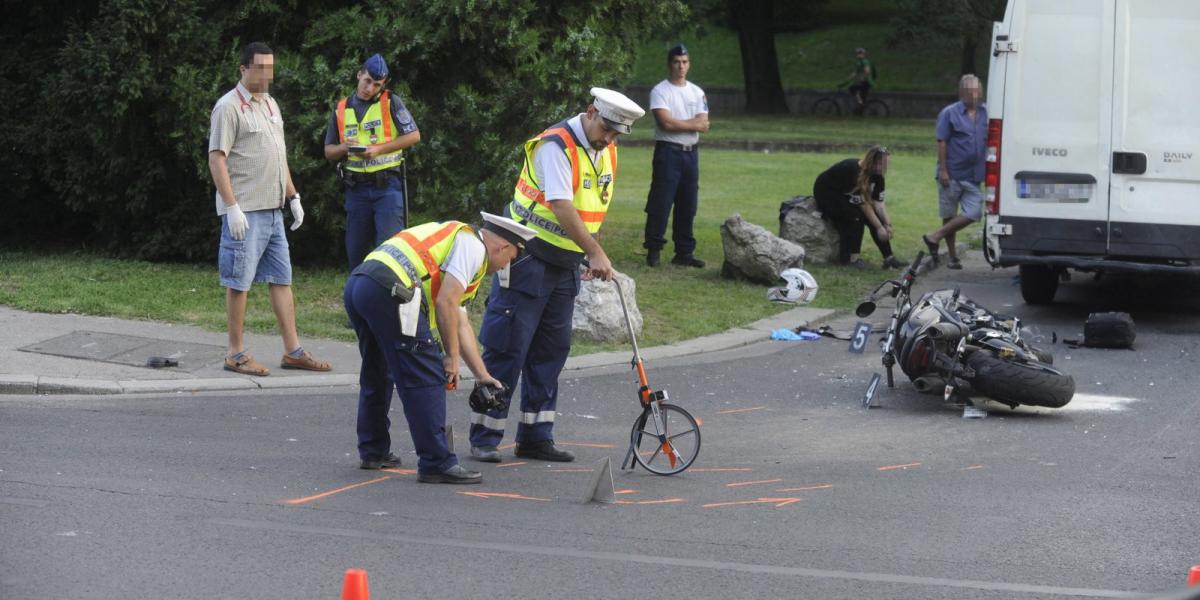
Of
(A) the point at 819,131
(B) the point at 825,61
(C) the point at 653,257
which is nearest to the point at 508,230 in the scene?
(C) the point at 653,257

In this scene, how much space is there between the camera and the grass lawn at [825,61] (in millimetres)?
47594

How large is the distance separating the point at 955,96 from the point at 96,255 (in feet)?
103

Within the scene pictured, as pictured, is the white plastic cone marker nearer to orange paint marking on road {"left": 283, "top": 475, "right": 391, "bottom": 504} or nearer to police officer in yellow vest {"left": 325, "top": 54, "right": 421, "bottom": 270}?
orange paint marking on road {"left": 283, "top": 475, "right": 391, "bottom": 504}

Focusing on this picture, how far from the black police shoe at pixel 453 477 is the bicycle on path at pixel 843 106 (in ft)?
119

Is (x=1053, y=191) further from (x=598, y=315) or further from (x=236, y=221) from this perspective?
(x=236, y=221)

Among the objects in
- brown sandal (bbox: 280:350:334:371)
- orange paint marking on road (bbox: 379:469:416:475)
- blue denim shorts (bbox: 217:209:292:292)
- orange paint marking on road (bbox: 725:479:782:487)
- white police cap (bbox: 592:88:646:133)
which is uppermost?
white police cap (bbox: 592:88:646:133)

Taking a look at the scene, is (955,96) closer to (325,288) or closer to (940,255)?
(940,255)

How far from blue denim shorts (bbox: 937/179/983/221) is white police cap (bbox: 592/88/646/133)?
823 centimetres

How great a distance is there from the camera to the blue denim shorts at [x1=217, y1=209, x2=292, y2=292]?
9.22 metres

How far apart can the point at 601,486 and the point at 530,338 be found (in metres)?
1.00

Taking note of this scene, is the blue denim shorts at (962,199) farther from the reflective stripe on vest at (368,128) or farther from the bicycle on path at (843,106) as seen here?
the bicycle on path at (843,106)

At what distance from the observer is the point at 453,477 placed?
22.6 ft

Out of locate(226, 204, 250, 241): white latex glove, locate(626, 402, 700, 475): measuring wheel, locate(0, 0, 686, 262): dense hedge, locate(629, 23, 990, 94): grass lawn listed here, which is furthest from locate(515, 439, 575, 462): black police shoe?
locate(629, 23, 990, 94): grass lawn

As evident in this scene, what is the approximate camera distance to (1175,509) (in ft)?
21.9
